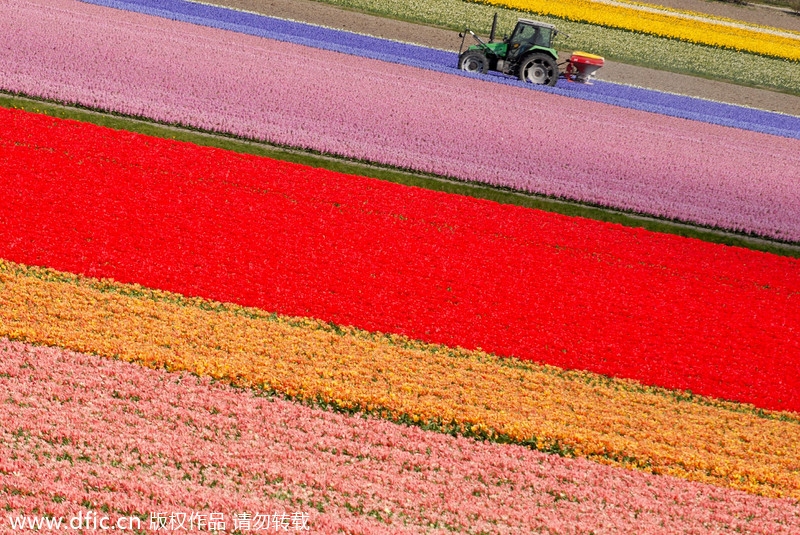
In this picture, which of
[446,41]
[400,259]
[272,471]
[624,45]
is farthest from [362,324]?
[624,45]

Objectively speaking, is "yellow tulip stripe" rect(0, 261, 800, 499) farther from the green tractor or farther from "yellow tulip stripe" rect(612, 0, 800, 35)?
"yellow tulip stripe" rect(612, 0, 800, 35)

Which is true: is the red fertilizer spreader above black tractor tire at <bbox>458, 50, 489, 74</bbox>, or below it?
above

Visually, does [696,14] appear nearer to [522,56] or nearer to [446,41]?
[446,41]

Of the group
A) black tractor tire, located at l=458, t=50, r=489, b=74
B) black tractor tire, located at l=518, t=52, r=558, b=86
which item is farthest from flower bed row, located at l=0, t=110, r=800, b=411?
black tractor tire, located at l=458, t=50, r=489, b=74

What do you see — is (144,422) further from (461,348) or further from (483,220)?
(483,220)

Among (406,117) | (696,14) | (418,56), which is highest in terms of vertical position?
(696,14)
